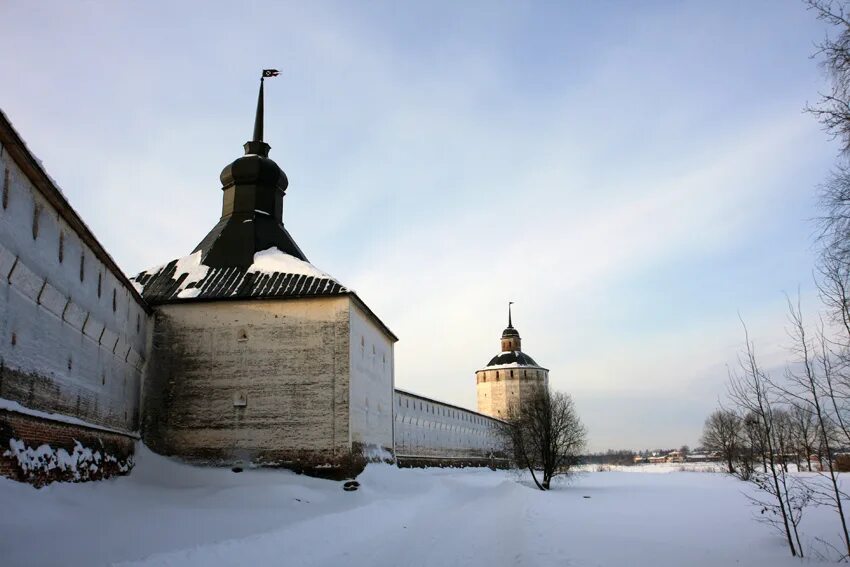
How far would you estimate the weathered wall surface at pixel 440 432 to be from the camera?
3582cm

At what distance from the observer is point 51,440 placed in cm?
1160

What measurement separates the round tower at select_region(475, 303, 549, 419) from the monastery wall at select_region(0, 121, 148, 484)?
5272 cm

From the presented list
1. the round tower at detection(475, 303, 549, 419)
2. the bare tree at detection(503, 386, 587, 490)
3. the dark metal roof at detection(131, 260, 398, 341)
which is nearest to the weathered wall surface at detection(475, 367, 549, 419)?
the round tower at detection(475, 303, 549, 419)

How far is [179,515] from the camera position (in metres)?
11.7

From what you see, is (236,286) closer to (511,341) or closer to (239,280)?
(239,280)

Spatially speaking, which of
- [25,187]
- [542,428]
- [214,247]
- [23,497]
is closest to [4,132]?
[25,187]

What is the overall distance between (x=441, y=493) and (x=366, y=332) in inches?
239

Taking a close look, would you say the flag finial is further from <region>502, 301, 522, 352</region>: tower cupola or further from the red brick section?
<region>502, 301, 522, 352</region>: tower cupola

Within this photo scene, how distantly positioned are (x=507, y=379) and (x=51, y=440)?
57.2m

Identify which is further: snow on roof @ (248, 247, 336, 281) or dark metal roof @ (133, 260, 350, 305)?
snow on roof @ (248, 247, 336, 281)

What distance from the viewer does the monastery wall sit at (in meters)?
10.1

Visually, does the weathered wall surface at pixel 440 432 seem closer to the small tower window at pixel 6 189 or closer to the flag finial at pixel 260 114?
the flag finial at pixel 260 114

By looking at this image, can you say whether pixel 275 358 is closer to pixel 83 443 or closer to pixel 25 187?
pixel 83 443

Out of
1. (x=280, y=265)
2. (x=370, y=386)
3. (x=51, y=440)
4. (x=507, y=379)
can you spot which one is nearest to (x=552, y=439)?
(x=370, y=386)
